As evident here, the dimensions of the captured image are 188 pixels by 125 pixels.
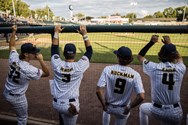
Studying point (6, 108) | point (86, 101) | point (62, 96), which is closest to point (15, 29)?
point (62, 96)

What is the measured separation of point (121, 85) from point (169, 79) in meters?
0.69

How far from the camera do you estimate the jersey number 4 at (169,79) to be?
3.01 m

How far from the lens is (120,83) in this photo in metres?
3.02

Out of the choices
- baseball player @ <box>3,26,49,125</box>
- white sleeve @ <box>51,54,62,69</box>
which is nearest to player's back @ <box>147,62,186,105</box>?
white sleeve @ <box>51,54,62,69</box>

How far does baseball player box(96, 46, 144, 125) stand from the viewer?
298 cm

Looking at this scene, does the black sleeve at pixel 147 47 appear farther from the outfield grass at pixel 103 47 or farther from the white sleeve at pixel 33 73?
the outfield grass at pixel 103 47

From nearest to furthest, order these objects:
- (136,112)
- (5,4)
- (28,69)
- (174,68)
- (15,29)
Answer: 1. (174,68)
2. (28,69)
3. (15,29)
4. (136,112)
5. (5,4)

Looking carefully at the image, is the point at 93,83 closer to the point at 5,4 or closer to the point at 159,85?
the point at 159,85

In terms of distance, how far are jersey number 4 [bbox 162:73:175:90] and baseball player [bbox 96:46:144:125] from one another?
1.17 feet

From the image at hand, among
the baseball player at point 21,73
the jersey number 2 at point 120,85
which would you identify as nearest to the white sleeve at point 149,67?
the jersey number 2 at point 120,85

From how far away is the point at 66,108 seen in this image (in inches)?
123

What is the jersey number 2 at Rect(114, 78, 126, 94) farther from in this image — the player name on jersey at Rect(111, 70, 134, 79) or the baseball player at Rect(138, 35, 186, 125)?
the baseball player at Rect(138, 35, 186, 125)

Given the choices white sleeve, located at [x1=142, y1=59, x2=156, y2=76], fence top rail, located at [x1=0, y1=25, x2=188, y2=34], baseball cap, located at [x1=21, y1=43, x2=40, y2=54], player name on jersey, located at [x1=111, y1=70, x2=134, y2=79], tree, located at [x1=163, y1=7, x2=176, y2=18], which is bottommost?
player name on jersey, located at [x1=111, y1=70, x2=134, y2=79]

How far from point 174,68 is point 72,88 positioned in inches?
59.6
